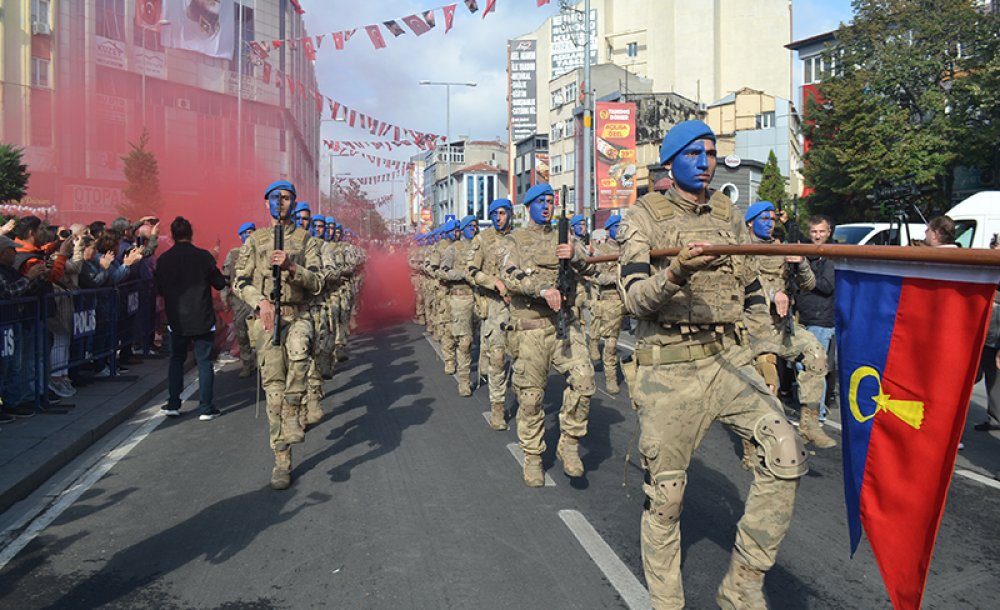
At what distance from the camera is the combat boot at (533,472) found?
5.85 m

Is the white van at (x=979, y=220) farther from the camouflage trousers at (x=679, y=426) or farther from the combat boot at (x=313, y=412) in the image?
the camouflage trousers at (x=679, y=426)

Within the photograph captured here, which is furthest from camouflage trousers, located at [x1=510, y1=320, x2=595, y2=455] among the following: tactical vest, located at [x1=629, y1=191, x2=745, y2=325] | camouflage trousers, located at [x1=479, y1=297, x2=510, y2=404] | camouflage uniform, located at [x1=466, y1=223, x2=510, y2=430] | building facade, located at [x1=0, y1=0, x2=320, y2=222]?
building facade, located at [x1=0, y1=0, x2=320, y2=222]

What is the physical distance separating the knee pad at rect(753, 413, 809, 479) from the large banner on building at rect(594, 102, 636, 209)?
127ft

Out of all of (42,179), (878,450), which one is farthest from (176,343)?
(42,179)

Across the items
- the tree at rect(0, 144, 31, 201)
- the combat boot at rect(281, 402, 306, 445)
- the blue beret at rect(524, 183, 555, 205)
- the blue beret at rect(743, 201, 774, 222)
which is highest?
the tree at rect(0, 144, 31, 201)

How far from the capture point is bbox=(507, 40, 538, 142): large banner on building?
3177 inches

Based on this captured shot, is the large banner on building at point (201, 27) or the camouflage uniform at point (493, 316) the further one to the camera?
the large banner on building at point (201, 27)

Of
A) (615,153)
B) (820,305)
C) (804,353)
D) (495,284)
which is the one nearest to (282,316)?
Result: (495,284)

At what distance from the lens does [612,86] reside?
206 ft

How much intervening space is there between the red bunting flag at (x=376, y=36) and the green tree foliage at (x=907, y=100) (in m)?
17.7

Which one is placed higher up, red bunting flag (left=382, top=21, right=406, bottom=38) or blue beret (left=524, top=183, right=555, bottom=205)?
red bunting flag (left=382, top=21, right=406, bottom=38)

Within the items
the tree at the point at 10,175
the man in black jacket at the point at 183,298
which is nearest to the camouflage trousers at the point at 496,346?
the man in black jacket at the point at 183,298

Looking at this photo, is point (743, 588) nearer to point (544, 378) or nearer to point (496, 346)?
point (544, 378)

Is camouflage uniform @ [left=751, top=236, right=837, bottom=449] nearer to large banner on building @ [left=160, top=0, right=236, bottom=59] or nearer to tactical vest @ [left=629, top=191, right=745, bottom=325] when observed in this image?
tactical vest @ [left=629, top=191, right=745, bottom=325]
